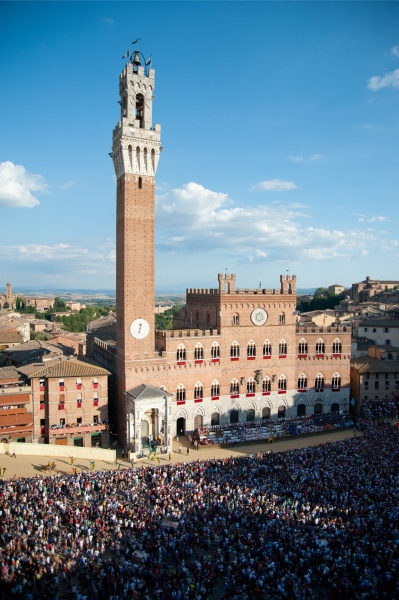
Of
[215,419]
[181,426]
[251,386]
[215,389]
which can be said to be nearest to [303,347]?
[251,386]

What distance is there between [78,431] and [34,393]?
580cm

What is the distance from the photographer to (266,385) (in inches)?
2333

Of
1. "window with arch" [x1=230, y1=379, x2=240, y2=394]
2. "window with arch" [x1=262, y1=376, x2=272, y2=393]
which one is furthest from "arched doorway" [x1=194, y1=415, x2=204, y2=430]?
"window with arch" [x1=262, y1=376, x2=272, y2=393]

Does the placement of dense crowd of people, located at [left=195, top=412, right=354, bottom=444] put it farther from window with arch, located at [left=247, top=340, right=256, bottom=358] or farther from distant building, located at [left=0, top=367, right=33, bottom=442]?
distant building, located at [left=0, top=367, right=33, bottom=442]

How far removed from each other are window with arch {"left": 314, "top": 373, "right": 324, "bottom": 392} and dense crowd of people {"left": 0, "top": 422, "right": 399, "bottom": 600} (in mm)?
19849

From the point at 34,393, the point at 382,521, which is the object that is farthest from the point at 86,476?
the point at 382,521

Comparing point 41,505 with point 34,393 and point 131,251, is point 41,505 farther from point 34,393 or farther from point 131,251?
point 131,251

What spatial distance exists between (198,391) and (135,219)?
20722 mm

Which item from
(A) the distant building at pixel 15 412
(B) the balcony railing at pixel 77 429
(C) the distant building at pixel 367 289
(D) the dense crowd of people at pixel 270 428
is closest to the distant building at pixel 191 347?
(D) the dense crowd of people at pixel 270 428

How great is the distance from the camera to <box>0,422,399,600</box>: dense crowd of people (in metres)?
24.0

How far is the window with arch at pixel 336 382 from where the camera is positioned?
202 feet

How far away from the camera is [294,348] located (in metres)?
60.2

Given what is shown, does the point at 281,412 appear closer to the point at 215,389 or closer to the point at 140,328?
the point at 215,389

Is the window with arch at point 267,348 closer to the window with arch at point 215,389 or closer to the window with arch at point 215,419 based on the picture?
the window with arch at point 215,389
